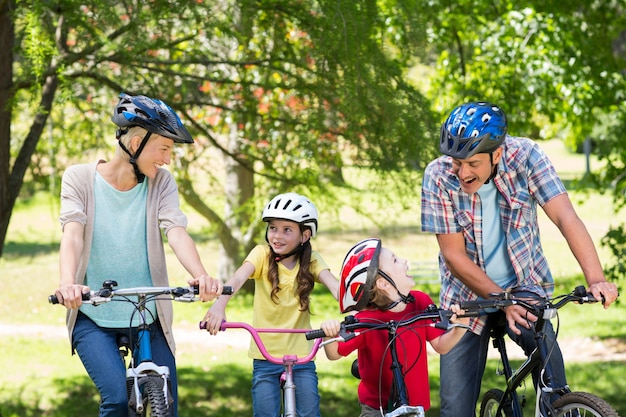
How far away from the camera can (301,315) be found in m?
5.07

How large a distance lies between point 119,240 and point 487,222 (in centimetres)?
171

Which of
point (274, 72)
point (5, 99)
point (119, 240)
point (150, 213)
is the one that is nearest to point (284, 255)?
point (150, 213)

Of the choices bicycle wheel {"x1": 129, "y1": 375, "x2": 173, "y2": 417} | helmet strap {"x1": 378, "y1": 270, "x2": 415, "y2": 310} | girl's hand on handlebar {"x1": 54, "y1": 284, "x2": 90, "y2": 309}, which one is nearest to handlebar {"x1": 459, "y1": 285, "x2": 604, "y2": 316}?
helmet strap {"x1": 378, "y1": 270, "x2": 415, "y2": 310}

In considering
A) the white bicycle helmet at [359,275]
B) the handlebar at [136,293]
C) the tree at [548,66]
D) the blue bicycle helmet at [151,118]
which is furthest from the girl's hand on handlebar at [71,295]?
the tree at [548,66]

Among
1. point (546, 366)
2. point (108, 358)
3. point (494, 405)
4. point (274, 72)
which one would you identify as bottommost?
point (494, 405)

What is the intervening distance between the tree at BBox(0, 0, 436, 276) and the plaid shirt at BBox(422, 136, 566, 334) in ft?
6.74

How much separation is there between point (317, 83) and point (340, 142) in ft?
2.13

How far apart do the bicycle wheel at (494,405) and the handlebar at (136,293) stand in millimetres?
1517

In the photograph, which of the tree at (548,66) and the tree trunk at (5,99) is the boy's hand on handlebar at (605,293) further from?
the tree at (548,66)

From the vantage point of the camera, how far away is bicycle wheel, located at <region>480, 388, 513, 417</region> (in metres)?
4.77

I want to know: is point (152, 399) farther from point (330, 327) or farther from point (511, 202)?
point (511, 202)

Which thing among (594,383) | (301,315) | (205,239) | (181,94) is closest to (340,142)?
(181,94)

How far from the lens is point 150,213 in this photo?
15.1 ft

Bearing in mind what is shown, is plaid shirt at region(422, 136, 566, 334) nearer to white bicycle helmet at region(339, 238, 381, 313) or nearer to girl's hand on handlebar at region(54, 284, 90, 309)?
white bicycle helmet at region(339, 238, 381, 313)
